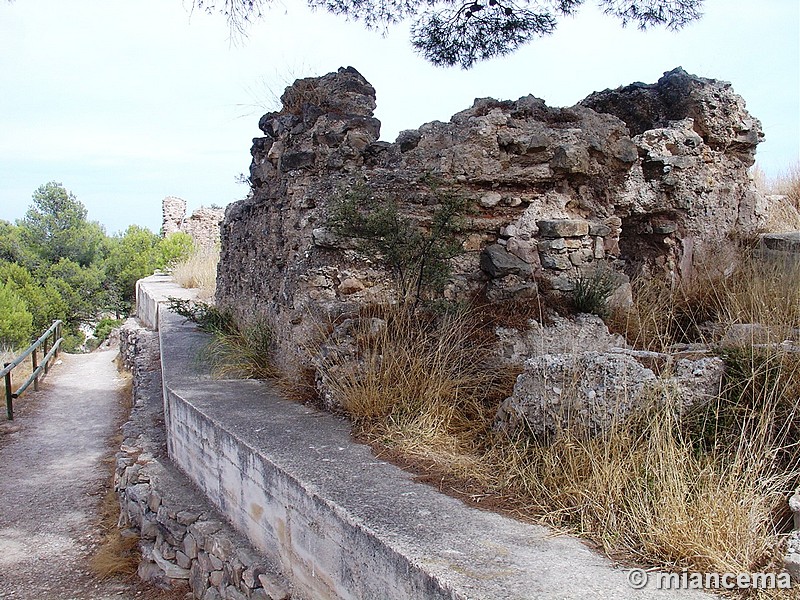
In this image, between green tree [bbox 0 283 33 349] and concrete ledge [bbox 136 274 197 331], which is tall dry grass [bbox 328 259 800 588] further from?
green tree [bbox 0 283 33 349]

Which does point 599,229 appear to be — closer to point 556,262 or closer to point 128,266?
point 556,262

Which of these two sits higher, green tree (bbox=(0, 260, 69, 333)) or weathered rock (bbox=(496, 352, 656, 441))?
weathered rock (bbox=(496, 352, 656, 441))

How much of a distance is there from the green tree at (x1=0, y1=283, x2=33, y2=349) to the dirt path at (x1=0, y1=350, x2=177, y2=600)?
39.1 ft

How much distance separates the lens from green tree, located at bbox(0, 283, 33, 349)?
20.9 metres

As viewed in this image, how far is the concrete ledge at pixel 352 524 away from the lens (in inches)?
81.3

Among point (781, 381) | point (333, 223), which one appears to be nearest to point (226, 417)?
point (333, 223)

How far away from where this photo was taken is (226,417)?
3949mm

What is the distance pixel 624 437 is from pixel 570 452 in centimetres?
21

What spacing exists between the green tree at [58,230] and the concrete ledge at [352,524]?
27952 millimetres

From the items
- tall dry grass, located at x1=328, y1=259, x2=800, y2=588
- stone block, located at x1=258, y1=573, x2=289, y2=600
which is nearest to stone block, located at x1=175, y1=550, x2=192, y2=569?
stone block, located at x1=258, y1=573, x2=289, y2=600

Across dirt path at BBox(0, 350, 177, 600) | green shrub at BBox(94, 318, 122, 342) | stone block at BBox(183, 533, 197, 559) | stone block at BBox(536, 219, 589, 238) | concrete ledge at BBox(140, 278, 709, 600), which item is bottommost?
green shrub at BBox(94, 318, 122, 342)

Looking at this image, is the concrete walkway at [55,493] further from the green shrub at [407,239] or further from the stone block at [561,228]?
the stone block at [561,228]

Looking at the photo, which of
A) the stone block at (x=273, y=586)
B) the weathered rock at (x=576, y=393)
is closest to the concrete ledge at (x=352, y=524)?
the stone block at (x=273, y=586)

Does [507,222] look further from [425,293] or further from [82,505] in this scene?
[82,505]
